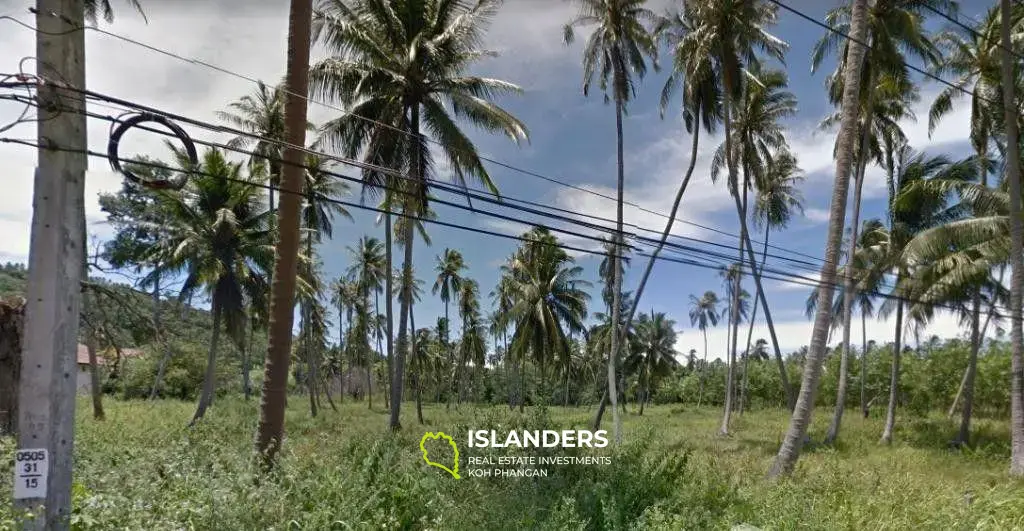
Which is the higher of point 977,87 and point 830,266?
point 977,87

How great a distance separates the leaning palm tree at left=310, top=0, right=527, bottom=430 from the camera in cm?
1351

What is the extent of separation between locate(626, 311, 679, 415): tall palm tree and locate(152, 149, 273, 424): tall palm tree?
28949 millimetres

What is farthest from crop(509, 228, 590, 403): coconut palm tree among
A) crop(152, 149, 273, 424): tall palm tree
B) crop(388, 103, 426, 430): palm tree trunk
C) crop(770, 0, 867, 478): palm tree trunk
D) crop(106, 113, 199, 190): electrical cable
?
crop(106, 113, 199, 190): electrical cable

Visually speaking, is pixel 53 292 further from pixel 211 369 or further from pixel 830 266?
pixel 211 369

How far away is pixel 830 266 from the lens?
9328 millimetres

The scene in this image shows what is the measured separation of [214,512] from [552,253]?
2025cm

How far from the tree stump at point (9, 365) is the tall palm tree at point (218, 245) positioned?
939cm

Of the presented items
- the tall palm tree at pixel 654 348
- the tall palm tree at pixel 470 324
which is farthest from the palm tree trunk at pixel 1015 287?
the tall palm tree at pixel 654 348

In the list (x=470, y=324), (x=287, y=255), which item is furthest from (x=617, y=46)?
(x=470, y=324)

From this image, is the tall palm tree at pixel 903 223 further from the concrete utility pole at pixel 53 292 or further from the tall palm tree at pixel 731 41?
the concrete utility pole at pixel 53 292

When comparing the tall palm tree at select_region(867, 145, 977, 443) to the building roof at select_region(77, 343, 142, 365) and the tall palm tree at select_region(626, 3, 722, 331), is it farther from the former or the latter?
the building roof at select_region(77, 343, 142, 365)

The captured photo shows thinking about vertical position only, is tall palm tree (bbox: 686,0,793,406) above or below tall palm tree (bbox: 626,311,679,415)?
above

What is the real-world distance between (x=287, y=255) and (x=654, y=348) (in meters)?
36.9

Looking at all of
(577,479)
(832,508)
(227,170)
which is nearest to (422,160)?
(227,170)
